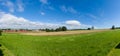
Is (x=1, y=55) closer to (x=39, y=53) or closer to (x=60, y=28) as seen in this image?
(x=39, y=53)

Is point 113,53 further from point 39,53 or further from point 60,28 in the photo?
point 60,28

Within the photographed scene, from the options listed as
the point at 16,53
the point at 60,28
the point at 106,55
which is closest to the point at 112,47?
the point at 106,55

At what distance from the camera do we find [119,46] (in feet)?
96.8

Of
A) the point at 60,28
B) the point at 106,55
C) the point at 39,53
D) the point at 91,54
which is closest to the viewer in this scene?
the point at 106,55

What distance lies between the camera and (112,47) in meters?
29.2

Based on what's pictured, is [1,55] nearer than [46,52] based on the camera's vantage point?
Yes

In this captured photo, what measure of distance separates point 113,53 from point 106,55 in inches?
47.0

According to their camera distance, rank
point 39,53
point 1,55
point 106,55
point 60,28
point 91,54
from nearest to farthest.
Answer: point 106,55
point 91,54
point 1,55
point 39,53
point 60,28

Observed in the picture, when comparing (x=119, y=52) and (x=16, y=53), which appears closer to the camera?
(x=119, y=52)

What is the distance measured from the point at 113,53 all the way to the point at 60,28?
9967 cm

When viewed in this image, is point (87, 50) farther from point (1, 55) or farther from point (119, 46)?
point (1, 55)

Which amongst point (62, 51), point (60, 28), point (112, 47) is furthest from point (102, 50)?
point (60, 28)

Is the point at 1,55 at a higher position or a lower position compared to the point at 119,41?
lower

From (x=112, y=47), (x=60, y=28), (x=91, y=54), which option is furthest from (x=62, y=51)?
(x=60, y=28)
